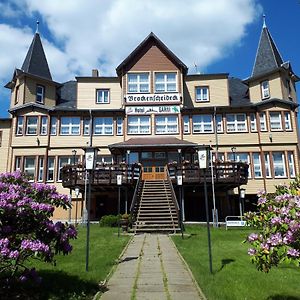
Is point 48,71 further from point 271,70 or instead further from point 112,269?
point 112,269

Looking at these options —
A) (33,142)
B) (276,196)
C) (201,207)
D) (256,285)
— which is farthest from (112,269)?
(33,142)

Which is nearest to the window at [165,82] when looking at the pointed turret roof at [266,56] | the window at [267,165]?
the pointed turret roof at [266,56]

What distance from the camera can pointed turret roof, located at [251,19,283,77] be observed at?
3062 cm

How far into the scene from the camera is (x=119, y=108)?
30.5 m

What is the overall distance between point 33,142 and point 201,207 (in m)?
14.6

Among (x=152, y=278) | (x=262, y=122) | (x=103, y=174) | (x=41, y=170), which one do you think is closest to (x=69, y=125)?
(x=41, y=170)

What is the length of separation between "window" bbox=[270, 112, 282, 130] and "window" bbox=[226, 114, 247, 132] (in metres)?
2.15

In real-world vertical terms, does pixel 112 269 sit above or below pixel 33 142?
below

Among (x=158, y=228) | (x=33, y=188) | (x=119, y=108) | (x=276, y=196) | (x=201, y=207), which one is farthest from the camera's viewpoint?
(x=119, y=108)

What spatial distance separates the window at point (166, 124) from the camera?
29.6m

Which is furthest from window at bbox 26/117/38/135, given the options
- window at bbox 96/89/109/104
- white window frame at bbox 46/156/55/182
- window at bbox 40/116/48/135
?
window at bbox 96/89/109/104

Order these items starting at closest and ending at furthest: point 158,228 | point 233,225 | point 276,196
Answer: point 276,196, point 158,228, point 233,225

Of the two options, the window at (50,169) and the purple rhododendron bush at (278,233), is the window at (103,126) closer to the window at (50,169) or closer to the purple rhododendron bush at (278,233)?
the window at (50,169)

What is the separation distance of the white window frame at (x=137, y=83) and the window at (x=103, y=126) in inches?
122
